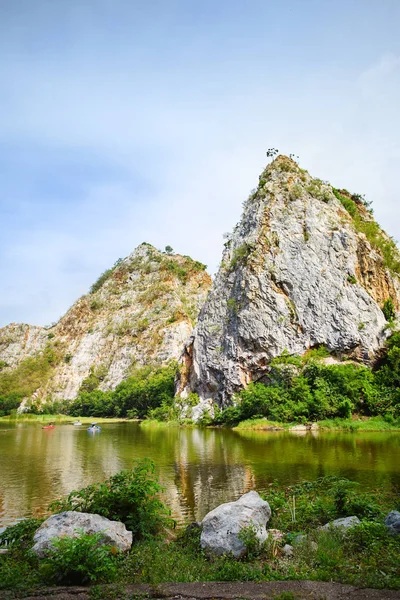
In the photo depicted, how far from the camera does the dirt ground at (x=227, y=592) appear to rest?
6.44 meters

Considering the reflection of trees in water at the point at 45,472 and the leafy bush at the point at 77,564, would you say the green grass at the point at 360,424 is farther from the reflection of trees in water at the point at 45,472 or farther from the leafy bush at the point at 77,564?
the leafy bush at the point at 77,564

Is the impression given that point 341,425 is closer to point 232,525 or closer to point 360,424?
point 360,424

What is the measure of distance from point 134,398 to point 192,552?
7996 cm

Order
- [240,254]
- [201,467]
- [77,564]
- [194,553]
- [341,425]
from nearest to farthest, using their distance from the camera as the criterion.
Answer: [77,564], [194,553], [201,467], [341,425], [240,254]

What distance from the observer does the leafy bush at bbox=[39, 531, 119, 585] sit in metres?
7.37

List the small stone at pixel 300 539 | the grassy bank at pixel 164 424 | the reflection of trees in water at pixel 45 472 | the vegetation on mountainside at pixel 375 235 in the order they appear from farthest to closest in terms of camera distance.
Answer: the vegetation on mountainside at pixel 375 235 → the grassy bank at pixel 164 424 → the reflection of trees in water at pixel 45 472 → the small stone at pixel 300 539

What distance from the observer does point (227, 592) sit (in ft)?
22.2

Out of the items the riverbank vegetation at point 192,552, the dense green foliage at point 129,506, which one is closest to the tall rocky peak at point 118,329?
the dense green foliage at point 129,506

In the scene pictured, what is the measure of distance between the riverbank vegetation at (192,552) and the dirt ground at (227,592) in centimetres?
28

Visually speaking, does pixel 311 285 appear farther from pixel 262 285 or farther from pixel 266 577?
A: pixel 266 577

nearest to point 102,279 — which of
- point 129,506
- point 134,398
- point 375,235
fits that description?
point 134,398

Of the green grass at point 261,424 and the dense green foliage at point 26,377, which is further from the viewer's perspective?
the dense green foliage at point 26,377

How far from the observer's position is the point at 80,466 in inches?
890

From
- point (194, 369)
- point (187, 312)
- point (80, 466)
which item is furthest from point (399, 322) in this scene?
point (187, 312)
